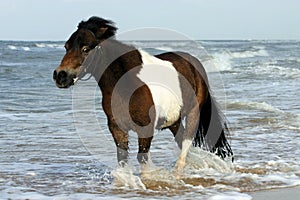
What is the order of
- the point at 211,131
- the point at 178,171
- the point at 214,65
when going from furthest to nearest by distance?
the point at 214,65, the point at 211,131, the point at 178,171

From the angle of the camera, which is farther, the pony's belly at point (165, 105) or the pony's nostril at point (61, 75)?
the pony's belly at point (165, 105)

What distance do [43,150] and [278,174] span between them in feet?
9.48

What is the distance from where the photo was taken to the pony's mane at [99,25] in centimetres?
439

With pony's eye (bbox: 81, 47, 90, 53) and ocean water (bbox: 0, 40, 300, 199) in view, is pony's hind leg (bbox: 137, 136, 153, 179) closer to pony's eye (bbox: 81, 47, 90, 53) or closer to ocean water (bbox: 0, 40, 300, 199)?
ocean water (bbox: 0, 40, 300, 199)

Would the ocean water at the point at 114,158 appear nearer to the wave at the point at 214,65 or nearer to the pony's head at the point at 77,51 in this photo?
the pony's head at the point at 77,51

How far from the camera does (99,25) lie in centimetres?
445

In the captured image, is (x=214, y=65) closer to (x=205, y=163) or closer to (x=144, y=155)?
(x=205, y=163)

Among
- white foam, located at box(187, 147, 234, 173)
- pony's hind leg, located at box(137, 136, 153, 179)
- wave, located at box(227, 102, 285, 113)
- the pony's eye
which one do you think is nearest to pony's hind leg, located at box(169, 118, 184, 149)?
white foam, located at box(187, 147, 234, 173)

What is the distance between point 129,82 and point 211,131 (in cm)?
150

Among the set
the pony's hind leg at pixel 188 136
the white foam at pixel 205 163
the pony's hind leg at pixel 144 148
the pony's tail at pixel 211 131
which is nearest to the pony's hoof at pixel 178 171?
the pony's hind leg at pixel 188 136

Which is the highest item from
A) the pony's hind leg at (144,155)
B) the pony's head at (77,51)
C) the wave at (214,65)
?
the pony's head at (77,51)

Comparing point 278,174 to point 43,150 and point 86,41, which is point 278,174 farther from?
point 43,150

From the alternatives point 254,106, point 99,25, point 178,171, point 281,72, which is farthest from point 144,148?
point 281,72

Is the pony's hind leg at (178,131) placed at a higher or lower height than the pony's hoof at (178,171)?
higher
